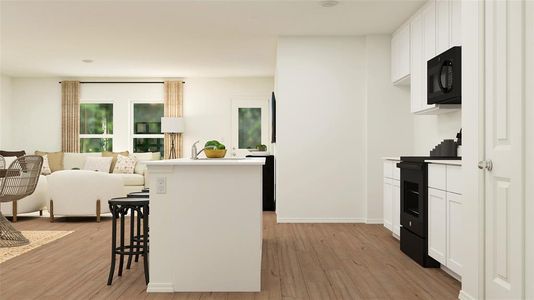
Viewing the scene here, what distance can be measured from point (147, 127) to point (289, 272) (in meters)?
7.12

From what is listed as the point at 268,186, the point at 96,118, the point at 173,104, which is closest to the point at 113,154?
the point at 96,118

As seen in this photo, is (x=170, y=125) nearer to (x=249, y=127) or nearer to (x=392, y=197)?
(x=249, y=127)

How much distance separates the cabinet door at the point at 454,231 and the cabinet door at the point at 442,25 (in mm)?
1713

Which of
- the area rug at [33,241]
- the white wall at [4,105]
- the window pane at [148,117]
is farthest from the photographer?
the window pane at [148,117]

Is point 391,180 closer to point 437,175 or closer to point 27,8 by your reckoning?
point 437,175

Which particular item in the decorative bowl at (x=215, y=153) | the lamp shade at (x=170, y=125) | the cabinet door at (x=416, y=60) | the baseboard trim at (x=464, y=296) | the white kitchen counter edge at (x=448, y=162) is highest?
the cabinet door at (x=416, y=60)

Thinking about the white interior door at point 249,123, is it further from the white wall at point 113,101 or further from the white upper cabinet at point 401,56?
the white upper cabinet at point 401,56

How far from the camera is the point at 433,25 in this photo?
4766mm

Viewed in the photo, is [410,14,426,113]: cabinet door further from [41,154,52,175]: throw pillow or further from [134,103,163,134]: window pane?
[41,154,52,175]: throw pillow

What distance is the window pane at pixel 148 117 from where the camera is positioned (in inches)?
→ 400

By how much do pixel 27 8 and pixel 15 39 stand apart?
66.6 inches

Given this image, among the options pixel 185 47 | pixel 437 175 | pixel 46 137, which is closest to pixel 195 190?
pixel 437 175

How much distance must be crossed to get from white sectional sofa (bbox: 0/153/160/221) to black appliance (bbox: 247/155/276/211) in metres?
2.11

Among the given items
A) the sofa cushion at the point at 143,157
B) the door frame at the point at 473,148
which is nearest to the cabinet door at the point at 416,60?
the door frame at the point at 473,148
